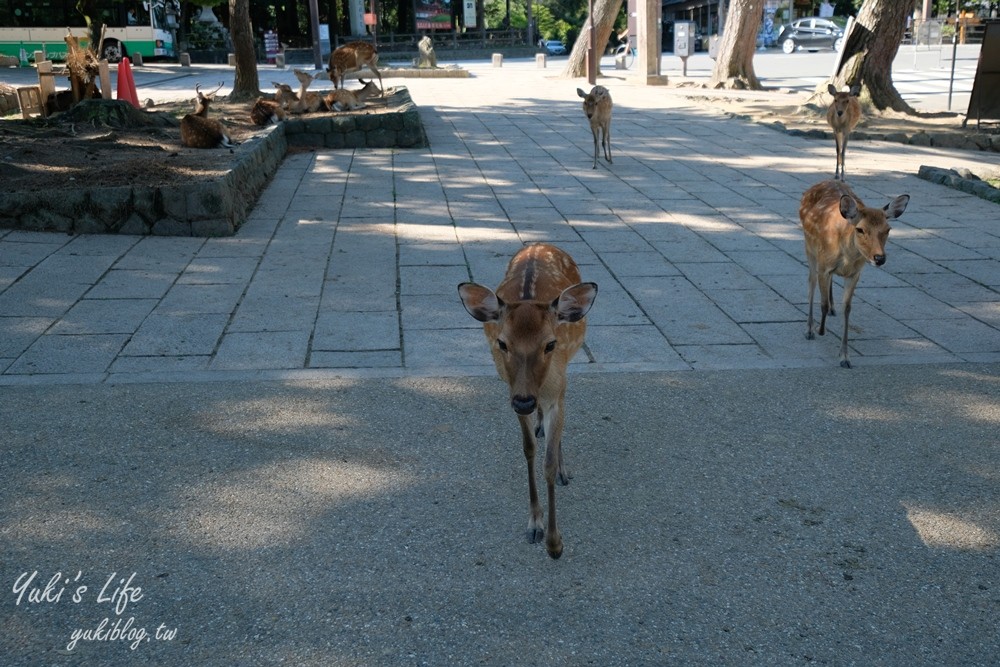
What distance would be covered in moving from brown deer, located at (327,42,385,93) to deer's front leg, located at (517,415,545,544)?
16.9 m

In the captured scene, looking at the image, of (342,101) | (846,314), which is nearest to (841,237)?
(846,314)

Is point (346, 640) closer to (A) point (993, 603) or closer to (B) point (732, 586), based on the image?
(B) point (732, 586)

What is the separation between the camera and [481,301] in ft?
12.7

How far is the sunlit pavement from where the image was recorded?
3.49 m

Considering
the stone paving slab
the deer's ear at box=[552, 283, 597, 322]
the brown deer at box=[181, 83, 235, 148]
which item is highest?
the brown deer at box=[181, 83, 235, 148]

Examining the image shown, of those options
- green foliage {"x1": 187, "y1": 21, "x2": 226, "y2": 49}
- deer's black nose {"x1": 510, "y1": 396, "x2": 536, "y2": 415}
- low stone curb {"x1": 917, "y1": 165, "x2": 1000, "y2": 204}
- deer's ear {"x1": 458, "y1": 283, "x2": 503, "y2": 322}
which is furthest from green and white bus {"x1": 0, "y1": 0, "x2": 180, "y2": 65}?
deer's black nose {"x1": 510, "y1": 396, "x2": 536, "y2": 415}

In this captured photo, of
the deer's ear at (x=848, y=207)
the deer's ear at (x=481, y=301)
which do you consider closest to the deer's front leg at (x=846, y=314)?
the deer's ear at (x=848, y=207)

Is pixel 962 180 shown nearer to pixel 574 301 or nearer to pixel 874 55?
pixel 874 55

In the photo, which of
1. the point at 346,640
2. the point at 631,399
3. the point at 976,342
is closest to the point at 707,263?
the point at 976,342

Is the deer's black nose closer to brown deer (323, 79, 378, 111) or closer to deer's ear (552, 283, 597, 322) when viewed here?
deer's ear (552, 283, 597, 322)

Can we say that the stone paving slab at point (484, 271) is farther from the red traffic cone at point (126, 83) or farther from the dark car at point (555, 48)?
the dark car at point (555, 48)

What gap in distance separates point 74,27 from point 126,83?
83.1 feet

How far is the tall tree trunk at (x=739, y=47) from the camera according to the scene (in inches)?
898

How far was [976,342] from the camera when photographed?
20.9 ft
